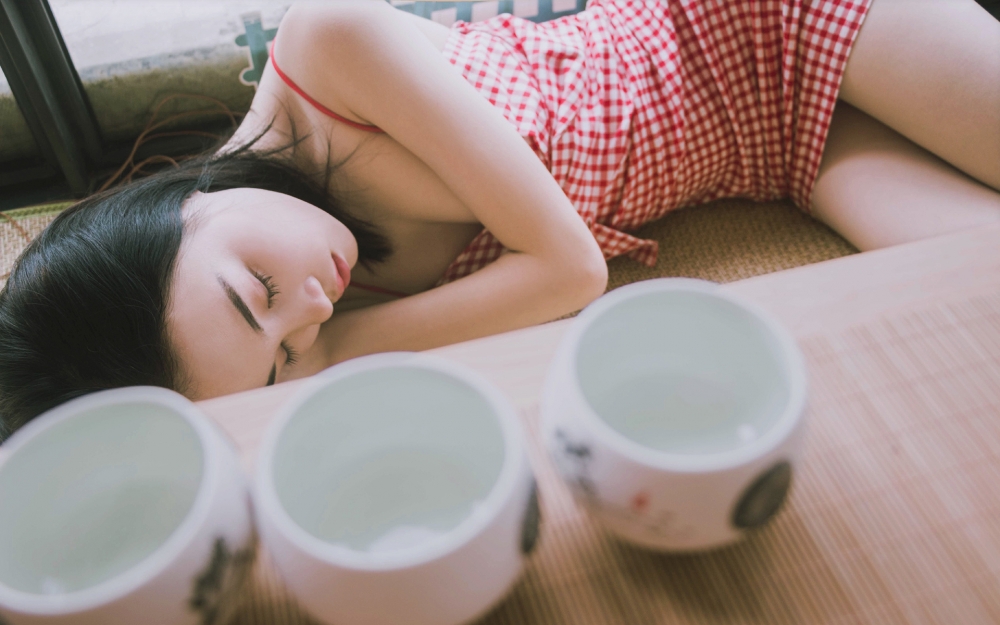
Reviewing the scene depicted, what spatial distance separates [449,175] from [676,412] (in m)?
0.44

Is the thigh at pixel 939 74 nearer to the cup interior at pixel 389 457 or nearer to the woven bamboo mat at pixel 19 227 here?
the cup interior at pixel 389 457

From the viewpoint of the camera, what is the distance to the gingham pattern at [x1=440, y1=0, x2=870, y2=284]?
32.8 inches

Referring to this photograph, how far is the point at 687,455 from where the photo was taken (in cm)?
27

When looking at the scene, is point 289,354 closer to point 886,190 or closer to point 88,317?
point 88,317

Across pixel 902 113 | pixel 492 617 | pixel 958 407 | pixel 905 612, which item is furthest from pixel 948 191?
pixel 492 617

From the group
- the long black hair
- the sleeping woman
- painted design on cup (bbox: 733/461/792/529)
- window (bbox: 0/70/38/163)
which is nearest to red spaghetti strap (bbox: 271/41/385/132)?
the sleeping woman

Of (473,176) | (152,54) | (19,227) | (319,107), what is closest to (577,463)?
(473,176)

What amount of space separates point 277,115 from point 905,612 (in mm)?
754

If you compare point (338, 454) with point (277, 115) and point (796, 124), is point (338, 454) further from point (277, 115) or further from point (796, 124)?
point (796, 124)

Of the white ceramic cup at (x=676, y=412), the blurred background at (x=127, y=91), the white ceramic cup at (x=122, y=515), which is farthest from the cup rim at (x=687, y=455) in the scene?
the blurred background at (x=127, y=91)

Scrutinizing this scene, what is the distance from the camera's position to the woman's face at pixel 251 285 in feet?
1.73

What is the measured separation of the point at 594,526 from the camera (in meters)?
0.32

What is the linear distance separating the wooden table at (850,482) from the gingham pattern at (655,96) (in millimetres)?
468

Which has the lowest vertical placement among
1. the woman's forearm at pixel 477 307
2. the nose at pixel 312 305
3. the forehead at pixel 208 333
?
the woman's forearm at pixel 477 307
